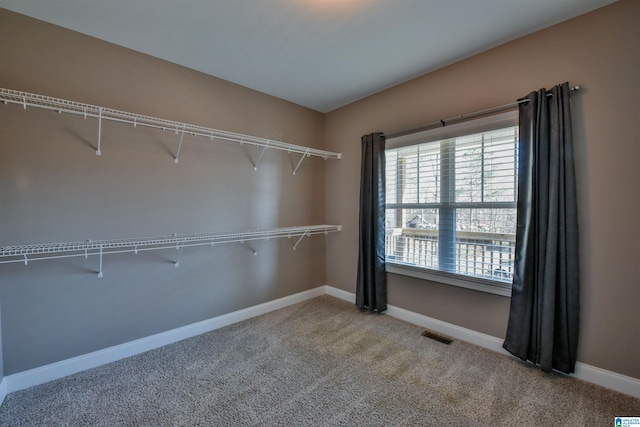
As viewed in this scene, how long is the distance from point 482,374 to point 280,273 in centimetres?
205

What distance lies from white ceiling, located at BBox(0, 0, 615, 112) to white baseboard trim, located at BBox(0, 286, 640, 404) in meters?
2.31

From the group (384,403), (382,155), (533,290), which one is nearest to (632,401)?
(533,290)

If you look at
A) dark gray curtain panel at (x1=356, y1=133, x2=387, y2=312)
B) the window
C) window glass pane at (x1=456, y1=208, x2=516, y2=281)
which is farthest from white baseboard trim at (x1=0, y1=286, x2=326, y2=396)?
window glass pane at (x1=456, y1=208, x2=516, y2=281)

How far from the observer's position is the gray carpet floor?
1518 mm

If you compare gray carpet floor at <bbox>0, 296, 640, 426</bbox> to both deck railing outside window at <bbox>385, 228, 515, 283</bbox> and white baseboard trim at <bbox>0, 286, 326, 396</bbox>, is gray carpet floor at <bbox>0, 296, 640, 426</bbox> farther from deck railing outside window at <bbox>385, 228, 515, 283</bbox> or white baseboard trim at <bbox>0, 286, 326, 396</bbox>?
deck railing outside window at <bbox>385, 228, 515, 283</bbox>

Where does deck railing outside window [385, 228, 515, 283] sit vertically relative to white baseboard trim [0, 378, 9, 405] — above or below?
above

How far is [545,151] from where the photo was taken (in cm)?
186

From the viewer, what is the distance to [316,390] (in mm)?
1749

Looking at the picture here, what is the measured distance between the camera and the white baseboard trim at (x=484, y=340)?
1691 mm

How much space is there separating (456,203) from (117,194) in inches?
108

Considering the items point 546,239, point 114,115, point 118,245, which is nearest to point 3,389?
point 118,245

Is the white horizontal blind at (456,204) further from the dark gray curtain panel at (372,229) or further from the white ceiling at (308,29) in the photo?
the white ceiling at (308,29)

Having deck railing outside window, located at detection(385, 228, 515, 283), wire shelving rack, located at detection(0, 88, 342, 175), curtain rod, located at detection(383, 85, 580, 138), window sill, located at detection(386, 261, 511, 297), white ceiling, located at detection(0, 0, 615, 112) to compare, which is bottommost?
window sill, located at detection(386, 261, 511, 297)

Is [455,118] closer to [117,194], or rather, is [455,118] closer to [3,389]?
[117,194]
